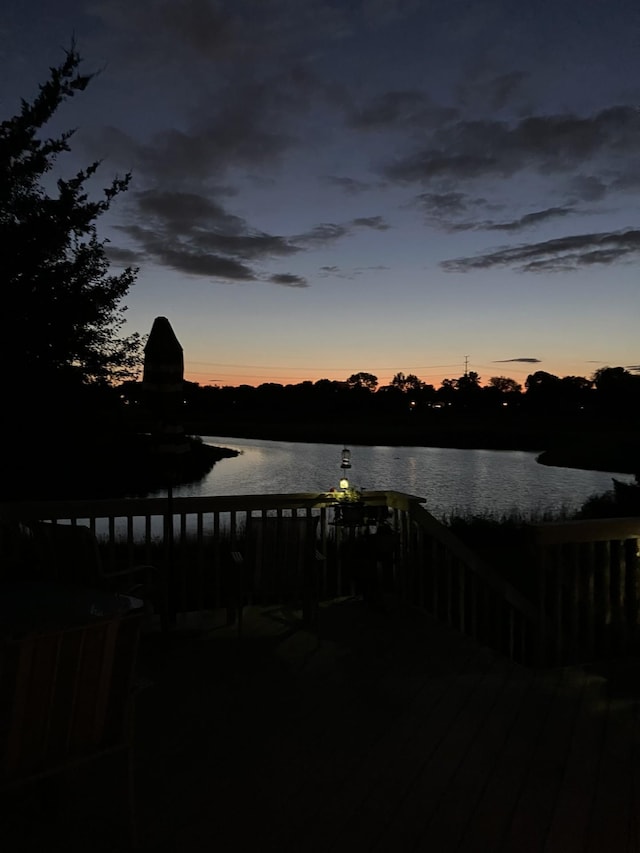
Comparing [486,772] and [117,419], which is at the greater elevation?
[117,419]

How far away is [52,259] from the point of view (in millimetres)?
9078

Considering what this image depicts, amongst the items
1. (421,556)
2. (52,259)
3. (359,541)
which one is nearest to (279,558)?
(359,541)

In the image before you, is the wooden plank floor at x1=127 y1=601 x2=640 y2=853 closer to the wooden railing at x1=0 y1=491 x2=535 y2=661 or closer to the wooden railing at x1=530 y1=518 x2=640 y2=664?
the wooden railing at x1=530 y1=518 x2=640 y2=664

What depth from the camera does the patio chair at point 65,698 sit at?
1828 mm

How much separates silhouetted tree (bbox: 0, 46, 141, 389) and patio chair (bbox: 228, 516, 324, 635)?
16.2ft

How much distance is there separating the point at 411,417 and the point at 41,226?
180 ft

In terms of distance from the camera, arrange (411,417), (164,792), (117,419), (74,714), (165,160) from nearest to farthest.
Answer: (74,714), (164,792), (165,160), (117,419), (411,417)

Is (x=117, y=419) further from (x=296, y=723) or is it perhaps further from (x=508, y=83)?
(x=296, y=723)

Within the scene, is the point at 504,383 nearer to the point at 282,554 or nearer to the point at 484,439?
the point at 484,439

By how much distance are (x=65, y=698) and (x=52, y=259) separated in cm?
824

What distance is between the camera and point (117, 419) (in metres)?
10.3

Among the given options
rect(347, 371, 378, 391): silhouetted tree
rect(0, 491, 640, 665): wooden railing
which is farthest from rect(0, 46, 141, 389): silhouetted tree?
rect(347, 371, 378, 391): silhouetted tree

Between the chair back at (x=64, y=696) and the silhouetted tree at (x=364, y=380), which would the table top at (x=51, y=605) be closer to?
the chair back at (x=64, y=696)

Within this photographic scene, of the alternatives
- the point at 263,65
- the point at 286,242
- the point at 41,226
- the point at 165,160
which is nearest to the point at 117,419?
the point at 41,226
